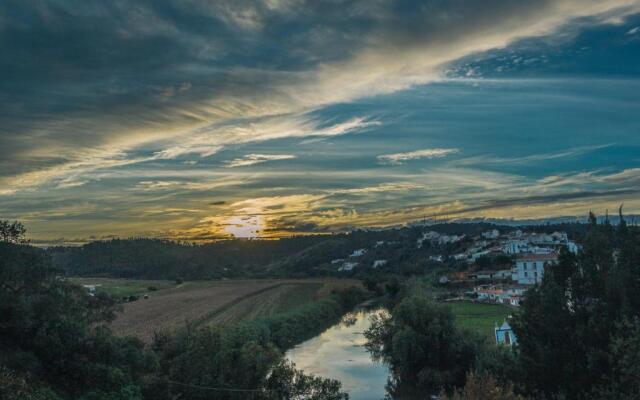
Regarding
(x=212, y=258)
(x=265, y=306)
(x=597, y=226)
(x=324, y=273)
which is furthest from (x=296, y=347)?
(x=212, y=258)

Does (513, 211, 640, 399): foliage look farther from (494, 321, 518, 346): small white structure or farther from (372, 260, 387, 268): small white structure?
(372, 260, 387, 268): small white structure

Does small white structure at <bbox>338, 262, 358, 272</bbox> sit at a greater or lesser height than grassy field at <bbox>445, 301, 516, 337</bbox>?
greater

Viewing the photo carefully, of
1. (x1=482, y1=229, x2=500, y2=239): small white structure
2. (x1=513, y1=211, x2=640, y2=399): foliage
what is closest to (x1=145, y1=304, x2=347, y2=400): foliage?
(x1=513, y1=211, x2=640, y2=399): foliage

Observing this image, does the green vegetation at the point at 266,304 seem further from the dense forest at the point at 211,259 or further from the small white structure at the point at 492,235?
the small white structure at the point at 492,235

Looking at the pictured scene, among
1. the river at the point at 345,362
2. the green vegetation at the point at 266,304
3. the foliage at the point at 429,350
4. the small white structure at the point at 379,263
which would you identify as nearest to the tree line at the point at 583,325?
the foliage at the point at 429,350

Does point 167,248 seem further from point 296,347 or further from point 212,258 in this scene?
point 296,347

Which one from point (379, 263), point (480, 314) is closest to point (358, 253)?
point (379, 263)

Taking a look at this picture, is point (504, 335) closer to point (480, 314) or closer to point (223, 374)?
point (480, 314)
